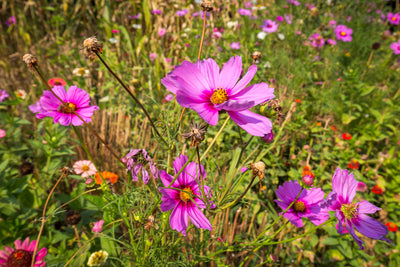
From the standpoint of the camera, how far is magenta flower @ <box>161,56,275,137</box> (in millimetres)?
532

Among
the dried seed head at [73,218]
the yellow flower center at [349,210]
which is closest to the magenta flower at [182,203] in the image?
the yellow flower center at [349,210]

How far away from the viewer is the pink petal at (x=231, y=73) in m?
0.66

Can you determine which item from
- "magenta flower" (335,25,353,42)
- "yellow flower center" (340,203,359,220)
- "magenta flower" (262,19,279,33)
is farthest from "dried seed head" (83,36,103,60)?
"magenta flower" (335,25,353,42)

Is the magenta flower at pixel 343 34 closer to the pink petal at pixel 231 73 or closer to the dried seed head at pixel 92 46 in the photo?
the pink petal at pixel 231 73

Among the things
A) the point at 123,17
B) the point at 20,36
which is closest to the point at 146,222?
the point at 123,17

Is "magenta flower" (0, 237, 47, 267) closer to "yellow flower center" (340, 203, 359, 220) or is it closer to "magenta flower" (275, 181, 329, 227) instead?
"magenta flower" (275, 181, 329, 227)

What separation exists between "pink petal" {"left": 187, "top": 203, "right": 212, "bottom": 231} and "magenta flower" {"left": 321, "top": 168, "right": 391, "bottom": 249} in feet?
1.04

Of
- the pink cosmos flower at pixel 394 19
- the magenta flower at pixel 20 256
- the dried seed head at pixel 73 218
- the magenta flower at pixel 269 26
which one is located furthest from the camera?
the pink cosmos flower at pixel 394 19

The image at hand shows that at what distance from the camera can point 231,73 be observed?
67cm

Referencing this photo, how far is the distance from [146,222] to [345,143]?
5.20 feet

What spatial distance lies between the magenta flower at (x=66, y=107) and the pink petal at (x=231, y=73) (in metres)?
0.41

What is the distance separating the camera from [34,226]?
43.9 inches

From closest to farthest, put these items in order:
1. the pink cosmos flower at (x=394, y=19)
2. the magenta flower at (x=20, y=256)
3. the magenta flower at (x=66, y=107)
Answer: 1. the magenta flower at (x=66, y=107)
2. the magenta flower at (x=20, y=256)
3. the pink cosmos flower at (x=394, y=19)

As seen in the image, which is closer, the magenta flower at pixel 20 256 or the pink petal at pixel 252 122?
the pink petal at pixel 252 122
